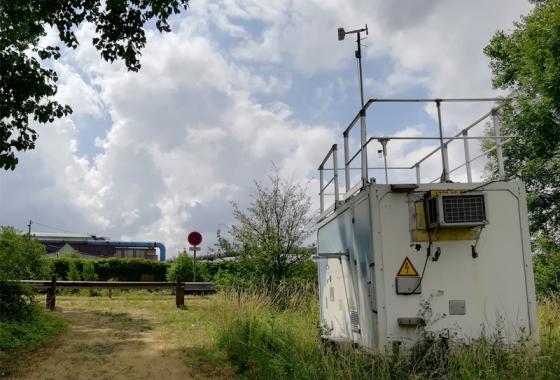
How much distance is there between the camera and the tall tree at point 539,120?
57.6 feet

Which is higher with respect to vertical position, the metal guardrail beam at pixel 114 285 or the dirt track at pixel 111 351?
the metal guardrail beam at pixel 114 285

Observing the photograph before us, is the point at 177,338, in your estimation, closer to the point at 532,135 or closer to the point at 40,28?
the point at 40,28

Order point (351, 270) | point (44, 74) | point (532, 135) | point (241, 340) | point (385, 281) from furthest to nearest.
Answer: point (532, 135)
point (44, 74)
point (241, 340)
point (351, 270)
point (385, 281)

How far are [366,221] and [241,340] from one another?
12.4ft

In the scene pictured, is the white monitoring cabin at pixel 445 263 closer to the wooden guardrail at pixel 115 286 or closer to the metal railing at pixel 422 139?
the metal railing at pixel 422 139

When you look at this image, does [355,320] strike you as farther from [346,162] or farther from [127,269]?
[127,269]

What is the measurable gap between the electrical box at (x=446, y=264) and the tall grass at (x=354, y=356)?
0.21 meters

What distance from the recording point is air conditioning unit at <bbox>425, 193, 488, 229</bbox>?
588 cm

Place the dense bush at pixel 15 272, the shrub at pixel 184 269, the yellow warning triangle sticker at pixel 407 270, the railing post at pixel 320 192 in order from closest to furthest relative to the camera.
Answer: the yellow warning triangle sticker at pixel 407 270 < the railing post at pixel 320 192 < the dense bush at pixel 15 272 < the shrub at pixel 184 269

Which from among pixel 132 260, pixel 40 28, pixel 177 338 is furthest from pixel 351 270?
pixel 132 260

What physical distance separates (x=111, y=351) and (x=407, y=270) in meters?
5.87

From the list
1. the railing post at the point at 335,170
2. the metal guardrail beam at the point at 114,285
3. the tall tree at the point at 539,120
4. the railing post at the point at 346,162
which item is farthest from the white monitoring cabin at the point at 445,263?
the tall tree at the point at 539,120

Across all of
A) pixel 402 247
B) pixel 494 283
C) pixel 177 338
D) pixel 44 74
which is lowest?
pixel 177 338

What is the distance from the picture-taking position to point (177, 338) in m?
10.6
